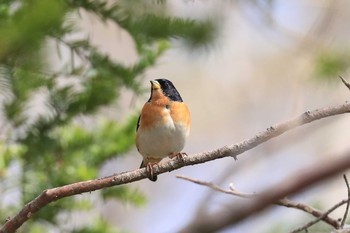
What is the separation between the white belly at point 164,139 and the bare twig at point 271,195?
2.05 meters

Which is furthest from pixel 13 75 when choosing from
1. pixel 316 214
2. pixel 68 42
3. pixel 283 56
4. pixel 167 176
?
pixel 167 176

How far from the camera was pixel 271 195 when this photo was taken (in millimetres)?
460

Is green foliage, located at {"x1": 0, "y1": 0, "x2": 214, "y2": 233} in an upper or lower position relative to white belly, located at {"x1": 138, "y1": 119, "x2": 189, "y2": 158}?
upper

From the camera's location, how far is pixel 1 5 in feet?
6.39

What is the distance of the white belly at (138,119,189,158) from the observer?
2.54 meters

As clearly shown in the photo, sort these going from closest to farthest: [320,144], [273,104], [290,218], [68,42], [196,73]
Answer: [68,42] < [290,218] < [320,144] < [273,104] < [196,73]

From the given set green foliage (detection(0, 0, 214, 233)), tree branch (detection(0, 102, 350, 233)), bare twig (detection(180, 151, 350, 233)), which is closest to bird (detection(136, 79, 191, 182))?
green foliage (detection(0, 0, 214, 233))

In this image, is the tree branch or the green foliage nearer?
the tree branch

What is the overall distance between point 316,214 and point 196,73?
561cm

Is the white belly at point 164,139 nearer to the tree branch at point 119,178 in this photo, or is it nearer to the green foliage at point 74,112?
the green foliage at point 74,112

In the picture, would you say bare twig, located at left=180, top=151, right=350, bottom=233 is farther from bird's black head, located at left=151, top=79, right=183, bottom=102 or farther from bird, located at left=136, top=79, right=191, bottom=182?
bird's black head, located at left=151, top=79, right=183, bottom=102

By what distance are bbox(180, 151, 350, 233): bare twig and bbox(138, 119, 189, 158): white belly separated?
205 cm

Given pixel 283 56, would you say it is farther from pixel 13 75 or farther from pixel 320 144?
pixel 13 75

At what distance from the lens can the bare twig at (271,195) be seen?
444 mm
